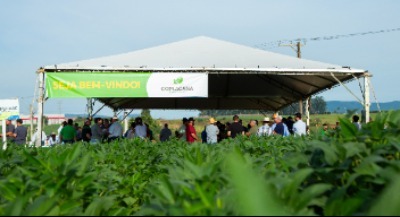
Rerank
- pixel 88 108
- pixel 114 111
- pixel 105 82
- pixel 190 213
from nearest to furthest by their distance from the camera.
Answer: pixel 190 213
pixel 105 82
pixel 88 108
pixel 114 111

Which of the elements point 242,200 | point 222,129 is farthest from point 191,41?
point 242,200

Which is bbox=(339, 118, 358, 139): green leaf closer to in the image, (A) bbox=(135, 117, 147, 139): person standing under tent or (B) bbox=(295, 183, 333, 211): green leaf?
(B) bbox=(295, 183, 333, 211): green leaf

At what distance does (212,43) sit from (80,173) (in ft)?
67.8

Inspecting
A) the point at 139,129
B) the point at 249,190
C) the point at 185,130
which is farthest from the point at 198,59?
the point at 249,190

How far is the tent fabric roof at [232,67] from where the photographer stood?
19.1 metres

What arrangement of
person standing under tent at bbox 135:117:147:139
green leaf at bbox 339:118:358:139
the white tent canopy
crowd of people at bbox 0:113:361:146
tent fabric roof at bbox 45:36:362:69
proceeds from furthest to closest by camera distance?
tent fabric roof at bbox 45:36:362:69 → person standing under tent at bbox 135:117:147:139 → the white tent canopy → crowd of people at bbox 0:113:361:146 → green leaf at bbox 339:118:358:139

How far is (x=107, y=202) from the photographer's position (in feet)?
8.50

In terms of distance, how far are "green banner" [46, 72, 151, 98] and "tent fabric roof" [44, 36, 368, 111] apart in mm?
239

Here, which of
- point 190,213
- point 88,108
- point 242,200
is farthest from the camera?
point 88,108

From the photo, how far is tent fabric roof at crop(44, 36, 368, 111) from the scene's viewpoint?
752 inches

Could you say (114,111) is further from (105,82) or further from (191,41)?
(105,82)

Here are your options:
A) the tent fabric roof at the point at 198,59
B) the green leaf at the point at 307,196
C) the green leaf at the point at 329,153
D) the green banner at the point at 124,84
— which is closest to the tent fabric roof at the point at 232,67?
the tent fabric roof at the point at 198,59

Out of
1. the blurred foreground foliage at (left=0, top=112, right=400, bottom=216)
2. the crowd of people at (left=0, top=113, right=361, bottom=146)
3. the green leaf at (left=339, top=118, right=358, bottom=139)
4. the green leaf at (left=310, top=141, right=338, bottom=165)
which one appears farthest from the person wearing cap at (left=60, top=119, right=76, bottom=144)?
the green leaf at (left=310, top=141, right=338, bottom=165)

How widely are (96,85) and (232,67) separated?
16.1 feet
